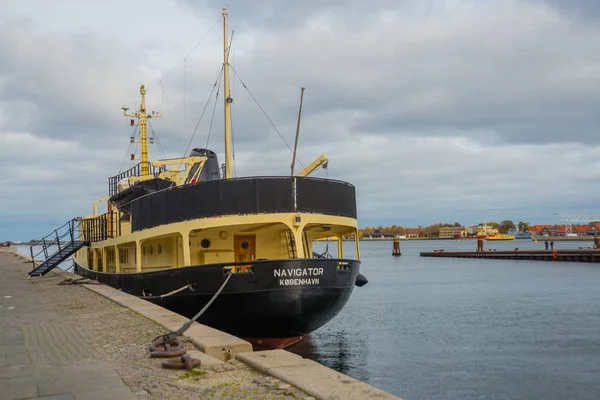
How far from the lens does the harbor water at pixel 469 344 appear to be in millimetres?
14930

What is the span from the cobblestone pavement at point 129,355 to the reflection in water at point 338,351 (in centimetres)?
640

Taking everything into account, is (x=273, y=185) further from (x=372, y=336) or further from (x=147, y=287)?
(x=372, y=336)

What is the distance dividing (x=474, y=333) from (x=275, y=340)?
11.5m

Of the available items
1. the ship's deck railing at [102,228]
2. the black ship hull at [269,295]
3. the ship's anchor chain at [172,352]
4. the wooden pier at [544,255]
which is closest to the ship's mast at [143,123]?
the ship's deck railing at [102,228]

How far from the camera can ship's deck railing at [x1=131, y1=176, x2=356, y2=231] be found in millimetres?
13945

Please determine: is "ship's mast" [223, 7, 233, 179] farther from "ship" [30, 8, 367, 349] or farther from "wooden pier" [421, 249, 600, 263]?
"wooden pier" [421, 249, 600, 263]

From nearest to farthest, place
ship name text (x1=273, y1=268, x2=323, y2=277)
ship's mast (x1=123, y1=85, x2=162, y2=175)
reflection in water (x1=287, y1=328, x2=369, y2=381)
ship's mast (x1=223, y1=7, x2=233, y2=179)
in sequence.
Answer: ship name text (x1=273, y1=268, x2=323, y2=277), reflection in water (x1=287, y1=328, x2=369, y2=381), ship's mast (x1=223, y1=7, x2=233, y2=179), ship's mast (x1=123, y1=85, x2=162, y2=175)

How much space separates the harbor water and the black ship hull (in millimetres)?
2798

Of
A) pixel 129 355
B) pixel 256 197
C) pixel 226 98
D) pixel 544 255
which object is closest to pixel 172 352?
pixel 129 355

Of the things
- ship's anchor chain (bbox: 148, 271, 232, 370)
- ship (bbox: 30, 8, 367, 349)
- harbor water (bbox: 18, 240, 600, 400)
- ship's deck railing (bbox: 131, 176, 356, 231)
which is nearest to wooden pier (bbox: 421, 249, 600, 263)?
harbor water (bbox: 18, 240, 600, 400)

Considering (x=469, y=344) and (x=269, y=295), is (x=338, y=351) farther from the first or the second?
(x=269, y=295)

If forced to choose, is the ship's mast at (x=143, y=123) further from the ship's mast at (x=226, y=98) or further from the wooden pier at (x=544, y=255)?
the wooden pier at (x=544, y=255)

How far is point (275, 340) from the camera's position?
47.5 feet

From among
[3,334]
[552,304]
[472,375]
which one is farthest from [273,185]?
[552,304]
